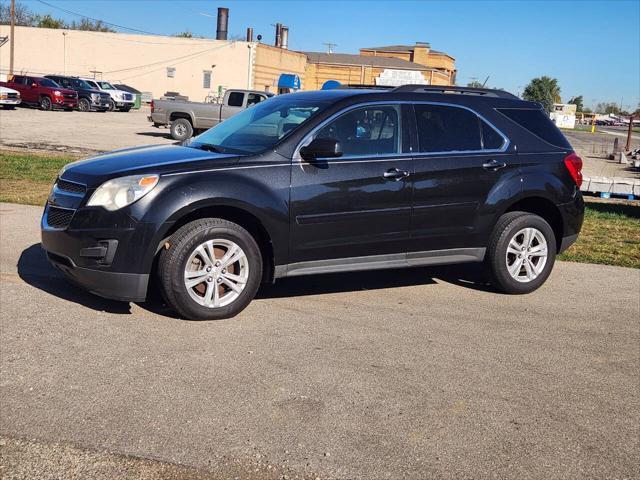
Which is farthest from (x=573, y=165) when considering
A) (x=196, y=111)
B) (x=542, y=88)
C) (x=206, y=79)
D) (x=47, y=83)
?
(x=542, y=88)

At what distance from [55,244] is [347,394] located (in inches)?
105

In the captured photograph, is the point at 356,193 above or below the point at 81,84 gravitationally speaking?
below

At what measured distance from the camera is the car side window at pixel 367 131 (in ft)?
19.8

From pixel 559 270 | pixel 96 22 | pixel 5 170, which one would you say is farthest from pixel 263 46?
pixel 559 270

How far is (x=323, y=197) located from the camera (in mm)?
5797

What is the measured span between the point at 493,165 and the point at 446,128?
55 cm

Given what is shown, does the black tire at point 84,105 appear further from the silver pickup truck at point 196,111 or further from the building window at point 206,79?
the building window at point 206,79

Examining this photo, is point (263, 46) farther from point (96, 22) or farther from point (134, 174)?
point (134, 174)

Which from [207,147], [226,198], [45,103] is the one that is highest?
[45,103]

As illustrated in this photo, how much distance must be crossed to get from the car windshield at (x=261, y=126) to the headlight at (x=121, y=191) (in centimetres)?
89

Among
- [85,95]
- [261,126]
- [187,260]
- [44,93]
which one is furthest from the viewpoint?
[85,95]

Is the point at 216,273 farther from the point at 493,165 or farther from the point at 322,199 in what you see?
the point at 493,165

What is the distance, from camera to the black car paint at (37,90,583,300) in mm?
5273

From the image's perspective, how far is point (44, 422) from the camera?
3.75 m
